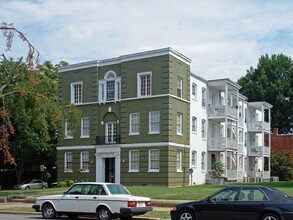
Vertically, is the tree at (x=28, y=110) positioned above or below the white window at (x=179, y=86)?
below

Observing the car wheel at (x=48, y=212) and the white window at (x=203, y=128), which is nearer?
the car wheel at (x=48, y=212)

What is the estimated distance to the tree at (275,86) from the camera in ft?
244

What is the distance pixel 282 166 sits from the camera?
6084 centimetres

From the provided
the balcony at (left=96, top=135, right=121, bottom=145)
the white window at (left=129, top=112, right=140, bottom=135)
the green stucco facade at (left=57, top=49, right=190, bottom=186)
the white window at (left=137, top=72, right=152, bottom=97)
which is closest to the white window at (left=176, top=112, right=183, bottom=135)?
the green stucco facade at (left=57, top=49, right=190, bottom=186)

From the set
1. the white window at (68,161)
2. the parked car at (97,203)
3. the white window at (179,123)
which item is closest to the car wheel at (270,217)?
the parked car at (97,203)

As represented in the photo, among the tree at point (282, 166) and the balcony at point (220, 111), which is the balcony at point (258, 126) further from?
the balcony at point (220, 111)

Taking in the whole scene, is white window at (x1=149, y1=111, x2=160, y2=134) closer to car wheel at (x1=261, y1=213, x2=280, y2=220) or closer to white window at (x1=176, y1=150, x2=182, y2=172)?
white window at (x1=176, y1=150, x2=182, y2=172)

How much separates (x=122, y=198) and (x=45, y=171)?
3901 cm

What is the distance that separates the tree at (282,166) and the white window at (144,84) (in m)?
26.0

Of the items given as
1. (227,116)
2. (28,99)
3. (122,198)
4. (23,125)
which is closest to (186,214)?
(122,198)

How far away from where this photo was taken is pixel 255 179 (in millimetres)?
55625

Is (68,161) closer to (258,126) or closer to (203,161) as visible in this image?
(203,161)

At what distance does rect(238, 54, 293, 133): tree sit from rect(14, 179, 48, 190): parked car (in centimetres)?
3514

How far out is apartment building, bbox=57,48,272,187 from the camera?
4091 cm
